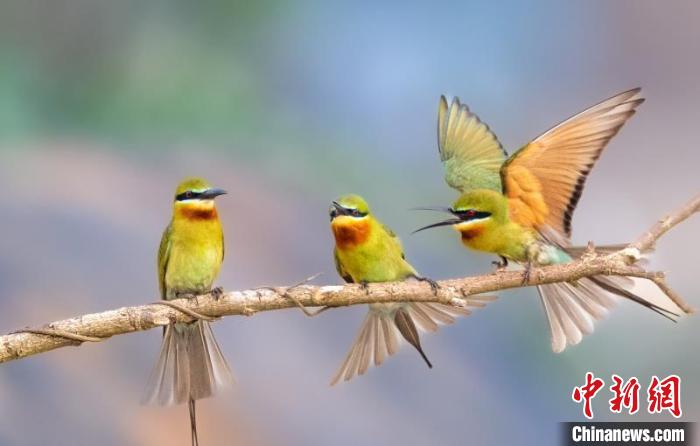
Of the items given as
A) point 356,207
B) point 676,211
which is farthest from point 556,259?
point 356,207

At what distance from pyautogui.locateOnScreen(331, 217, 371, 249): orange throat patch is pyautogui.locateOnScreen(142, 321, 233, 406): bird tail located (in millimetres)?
530

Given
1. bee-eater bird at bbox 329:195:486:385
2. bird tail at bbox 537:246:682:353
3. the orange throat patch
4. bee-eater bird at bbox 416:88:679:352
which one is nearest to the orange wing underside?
bee-eater bird at bbox 416:88:679:352

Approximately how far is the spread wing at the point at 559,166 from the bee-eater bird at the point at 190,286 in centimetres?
99

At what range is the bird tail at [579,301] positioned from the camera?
3.00 metres

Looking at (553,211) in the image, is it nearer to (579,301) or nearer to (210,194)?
(579,301)

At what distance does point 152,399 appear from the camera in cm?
293

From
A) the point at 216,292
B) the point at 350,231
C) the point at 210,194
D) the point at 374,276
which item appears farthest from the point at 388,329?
the point at 210,194

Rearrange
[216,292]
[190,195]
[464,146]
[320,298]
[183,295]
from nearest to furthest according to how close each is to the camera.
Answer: [320,298] < [216,292] < [190,195] < [183,295] < [464,146]

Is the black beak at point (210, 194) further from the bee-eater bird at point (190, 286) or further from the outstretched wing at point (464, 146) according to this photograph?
the outstretched wing at point (464, 146)

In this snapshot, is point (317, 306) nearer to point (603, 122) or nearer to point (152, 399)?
point (152, 399)

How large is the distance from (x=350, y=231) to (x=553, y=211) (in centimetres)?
73

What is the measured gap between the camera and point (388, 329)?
3057mm

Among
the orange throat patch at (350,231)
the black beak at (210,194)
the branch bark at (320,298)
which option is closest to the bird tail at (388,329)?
the branch bark at (320,298)

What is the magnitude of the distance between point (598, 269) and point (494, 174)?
29.9 inches
